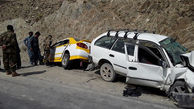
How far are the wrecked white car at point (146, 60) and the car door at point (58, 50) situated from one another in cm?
292

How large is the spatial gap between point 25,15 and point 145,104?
2028 cm

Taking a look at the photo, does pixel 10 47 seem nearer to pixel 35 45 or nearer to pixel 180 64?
pixel 35 45

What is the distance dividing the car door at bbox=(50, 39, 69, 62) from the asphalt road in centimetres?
356

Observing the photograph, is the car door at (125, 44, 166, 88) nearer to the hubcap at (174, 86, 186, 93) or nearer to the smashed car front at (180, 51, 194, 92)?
the hubcap at (174, 86, 186, 93)

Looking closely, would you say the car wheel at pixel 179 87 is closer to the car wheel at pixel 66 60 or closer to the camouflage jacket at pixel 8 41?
the car wheel at pixel 66 60

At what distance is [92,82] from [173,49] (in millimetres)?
3222

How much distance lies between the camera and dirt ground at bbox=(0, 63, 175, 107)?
655 cm

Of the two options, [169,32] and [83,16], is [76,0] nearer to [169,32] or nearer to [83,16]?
[83,16]

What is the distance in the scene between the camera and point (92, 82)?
8117 mm

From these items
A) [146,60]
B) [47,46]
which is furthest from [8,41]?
[146,60]

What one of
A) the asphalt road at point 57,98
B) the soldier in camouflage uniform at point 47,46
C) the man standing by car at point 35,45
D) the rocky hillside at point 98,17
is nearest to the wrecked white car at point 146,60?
the asphalt road at point 57,98

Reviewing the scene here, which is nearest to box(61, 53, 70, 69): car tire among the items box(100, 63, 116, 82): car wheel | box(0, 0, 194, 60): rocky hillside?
box(100, 63, 116, 82): car wheel

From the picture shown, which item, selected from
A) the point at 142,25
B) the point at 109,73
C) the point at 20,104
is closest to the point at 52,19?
the point at 142,25

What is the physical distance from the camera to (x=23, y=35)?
21.3 meters
